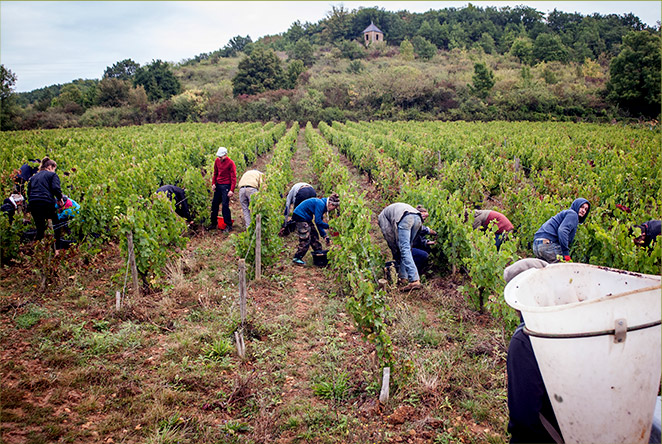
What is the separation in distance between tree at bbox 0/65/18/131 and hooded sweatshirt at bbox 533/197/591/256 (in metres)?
47.4

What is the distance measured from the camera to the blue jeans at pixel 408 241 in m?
5.86

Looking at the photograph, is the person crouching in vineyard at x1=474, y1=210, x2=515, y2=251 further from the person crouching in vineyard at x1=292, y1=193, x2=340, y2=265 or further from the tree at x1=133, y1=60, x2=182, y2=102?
the tree at x1=133, y1=60, x2=182, y2=102

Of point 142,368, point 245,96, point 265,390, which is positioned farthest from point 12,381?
point 245,96

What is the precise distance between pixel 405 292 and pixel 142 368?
3.66 metres

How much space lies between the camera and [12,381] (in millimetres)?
3764

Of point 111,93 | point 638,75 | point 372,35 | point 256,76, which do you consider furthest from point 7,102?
point 372,35

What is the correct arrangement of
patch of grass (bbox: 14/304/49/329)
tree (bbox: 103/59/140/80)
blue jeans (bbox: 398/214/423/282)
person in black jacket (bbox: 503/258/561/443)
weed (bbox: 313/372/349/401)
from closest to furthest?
person in black jacket (bbox: 503/258/561/443), weed (bbox: 313/372/349/401), patch of grass (bbox: 14/304/49/329), blue jeans (bbox: 398/214/423/282), tree (bbox: 103/59/140/80)

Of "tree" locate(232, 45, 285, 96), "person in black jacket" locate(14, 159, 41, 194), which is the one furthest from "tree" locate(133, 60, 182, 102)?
"person in black jacket" locate(14, 159, 41, 194)

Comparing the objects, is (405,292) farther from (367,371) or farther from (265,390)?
(265,390)

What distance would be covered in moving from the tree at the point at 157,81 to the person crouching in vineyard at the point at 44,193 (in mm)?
53333

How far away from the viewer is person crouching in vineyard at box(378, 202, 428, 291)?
587 cm

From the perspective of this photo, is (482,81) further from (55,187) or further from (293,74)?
(55,187)

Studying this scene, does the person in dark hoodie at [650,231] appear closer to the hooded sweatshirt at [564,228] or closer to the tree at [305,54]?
the hooded sweatshirt at [564,228]

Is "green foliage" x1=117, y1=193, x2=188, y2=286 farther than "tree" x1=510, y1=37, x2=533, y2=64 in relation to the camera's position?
No
